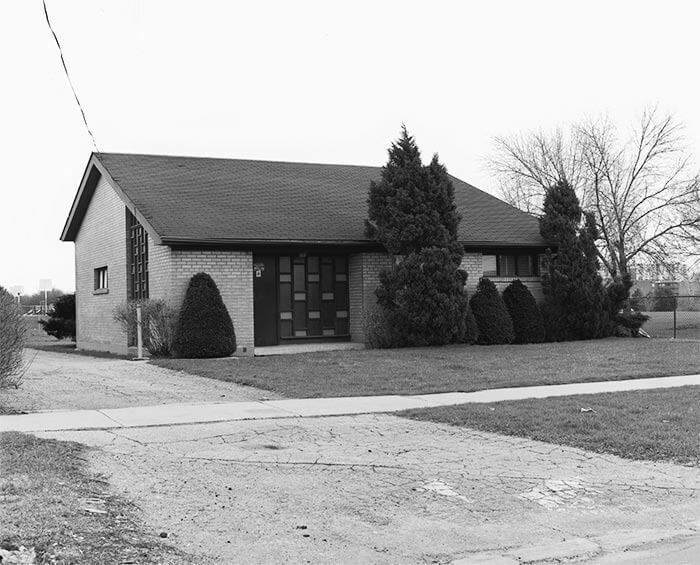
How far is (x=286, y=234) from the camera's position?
20.8 m

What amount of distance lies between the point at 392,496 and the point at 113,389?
7674mm

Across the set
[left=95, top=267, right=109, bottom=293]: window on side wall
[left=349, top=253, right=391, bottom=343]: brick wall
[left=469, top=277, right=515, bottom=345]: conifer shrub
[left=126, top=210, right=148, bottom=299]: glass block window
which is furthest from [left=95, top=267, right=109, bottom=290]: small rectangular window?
[left=469, top=277, right=515, bottom=345]: conifer shrub

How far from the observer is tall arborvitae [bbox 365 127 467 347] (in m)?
20.7

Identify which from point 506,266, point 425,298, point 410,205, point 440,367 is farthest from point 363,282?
point 440,367

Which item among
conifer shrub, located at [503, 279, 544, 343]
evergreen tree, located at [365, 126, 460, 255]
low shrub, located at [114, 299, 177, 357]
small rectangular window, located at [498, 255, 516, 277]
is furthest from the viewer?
small rectangular window, located at [498, 255, 516, 277]

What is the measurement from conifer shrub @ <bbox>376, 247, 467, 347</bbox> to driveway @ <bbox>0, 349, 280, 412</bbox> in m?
6.92

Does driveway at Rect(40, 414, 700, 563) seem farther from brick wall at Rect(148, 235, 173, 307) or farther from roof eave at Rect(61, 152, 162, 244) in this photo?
roof eave at Rect(61, 152, 162, 244)

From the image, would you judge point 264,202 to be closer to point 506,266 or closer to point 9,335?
point 506,266

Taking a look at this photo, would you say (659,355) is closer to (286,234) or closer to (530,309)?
(530,309)

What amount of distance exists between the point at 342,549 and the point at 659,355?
48.1ft

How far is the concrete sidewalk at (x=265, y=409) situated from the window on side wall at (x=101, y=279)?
15.4 m

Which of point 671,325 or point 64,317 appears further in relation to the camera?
point 64,317

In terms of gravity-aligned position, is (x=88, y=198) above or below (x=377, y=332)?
above

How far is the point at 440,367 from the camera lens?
16312 mm
